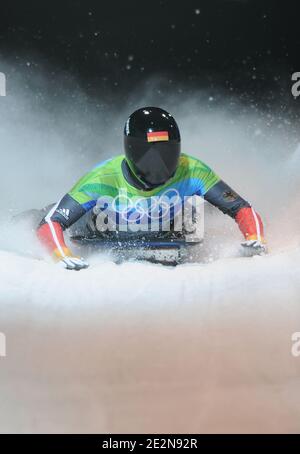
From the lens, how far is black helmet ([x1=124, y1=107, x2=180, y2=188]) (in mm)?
2230

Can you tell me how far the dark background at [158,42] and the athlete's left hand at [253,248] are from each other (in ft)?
4.62

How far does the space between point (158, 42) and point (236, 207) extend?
1.27 m

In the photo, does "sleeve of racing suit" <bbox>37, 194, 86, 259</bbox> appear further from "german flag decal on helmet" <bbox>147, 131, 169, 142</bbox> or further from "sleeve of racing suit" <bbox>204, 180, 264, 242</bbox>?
"sleeve of racing suit" <bbox>204, 180, 264, 242</bbox>

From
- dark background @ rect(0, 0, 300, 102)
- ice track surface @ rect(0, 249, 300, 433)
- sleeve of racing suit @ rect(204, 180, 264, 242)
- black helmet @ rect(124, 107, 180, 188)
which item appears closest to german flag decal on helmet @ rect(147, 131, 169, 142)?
black helmet @ rect(124, 107, 180, 188)

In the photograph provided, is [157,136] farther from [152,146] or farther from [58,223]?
[58,223]

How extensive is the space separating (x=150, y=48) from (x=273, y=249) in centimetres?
151

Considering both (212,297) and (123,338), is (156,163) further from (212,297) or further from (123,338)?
(123,338)

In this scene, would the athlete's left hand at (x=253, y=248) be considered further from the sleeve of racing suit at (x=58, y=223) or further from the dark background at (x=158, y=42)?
the dark background at (x=158, y=42)

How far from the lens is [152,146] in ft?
7.30

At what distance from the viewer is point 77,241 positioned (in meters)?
2.43

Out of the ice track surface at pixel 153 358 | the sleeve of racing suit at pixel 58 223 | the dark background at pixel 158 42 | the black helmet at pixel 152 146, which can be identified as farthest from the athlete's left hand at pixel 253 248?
the dark background at pixel 158 42

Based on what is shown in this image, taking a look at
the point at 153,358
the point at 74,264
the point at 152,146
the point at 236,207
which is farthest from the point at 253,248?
the point at 153,358

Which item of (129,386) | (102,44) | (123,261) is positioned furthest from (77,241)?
(102,44)

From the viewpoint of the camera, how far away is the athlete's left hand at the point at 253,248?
7.13ft
